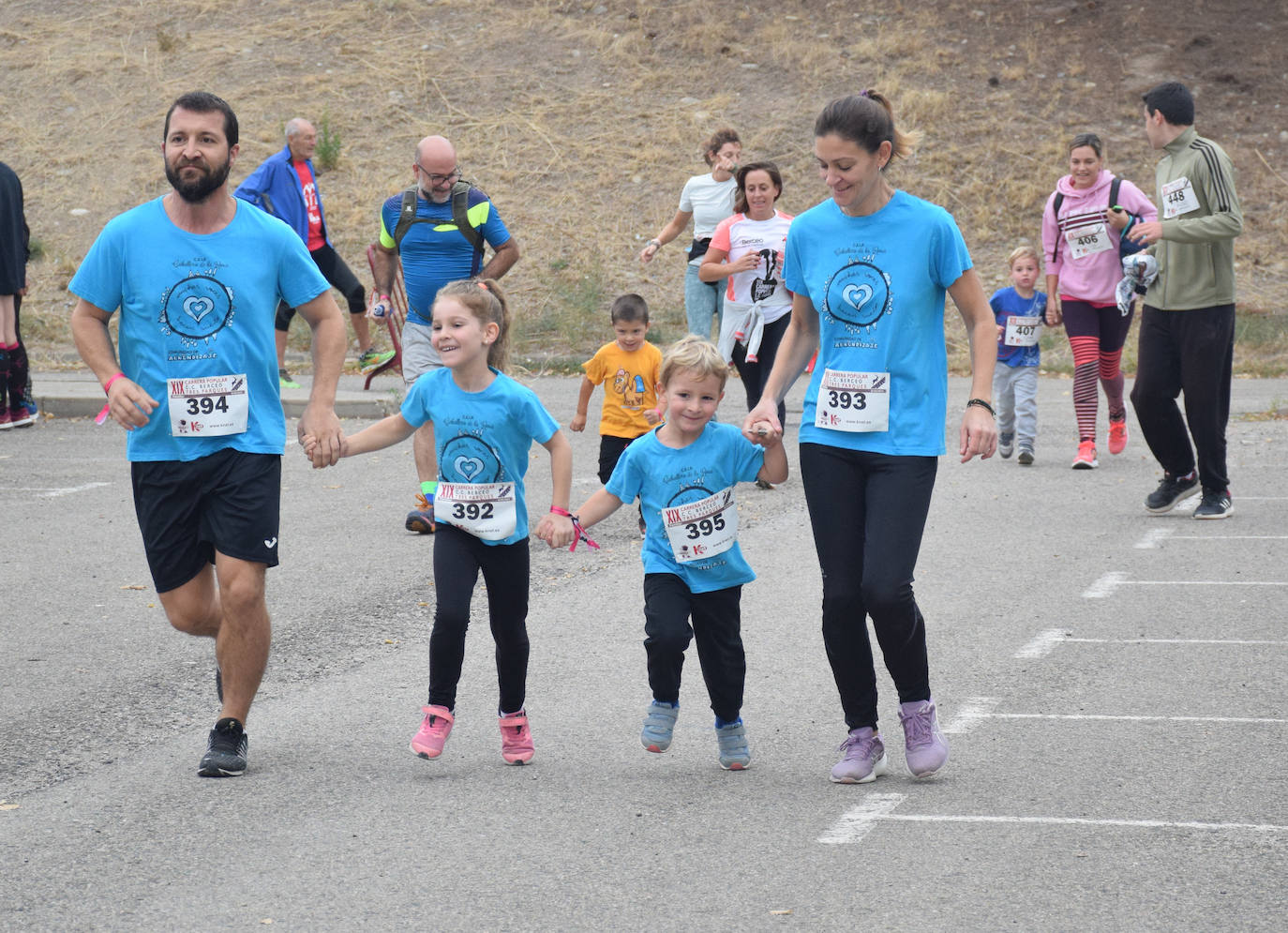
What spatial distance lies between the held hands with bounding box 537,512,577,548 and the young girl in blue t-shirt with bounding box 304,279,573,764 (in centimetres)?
10

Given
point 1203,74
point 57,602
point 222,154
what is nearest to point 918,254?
point 222,154

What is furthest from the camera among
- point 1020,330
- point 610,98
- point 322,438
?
point 610,98

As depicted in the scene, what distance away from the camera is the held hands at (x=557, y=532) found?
4941mm

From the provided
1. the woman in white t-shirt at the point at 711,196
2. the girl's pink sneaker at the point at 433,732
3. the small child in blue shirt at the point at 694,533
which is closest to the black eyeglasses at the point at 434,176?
the woman in white t-shirt at the point at 711,196

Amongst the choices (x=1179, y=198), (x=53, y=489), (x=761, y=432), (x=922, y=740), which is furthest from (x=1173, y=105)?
(x=53, y=489)

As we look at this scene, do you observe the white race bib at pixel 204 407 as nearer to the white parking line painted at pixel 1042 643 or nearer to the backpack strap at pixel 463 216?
the white parking line painted at pixel 1042 643

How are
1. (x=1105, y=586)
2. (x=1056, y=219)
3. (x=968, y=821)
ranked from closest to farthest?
(x=968, y=821) < (x=1105, y=586) < (x=1056, y=219)

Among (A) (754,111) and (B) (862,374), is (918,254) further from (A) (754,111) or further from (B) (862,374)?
(A) (754,111)

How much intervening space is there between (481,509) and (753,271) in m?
5.71

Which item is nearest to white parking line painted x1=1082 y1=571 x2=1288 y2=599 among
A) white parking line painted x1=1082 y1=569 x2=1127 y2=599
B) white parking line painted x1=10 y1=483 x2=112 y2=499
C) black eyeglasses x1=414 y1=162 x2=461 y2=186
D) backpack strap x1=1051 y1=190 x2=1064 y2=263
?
white parking line painted x1=1082 y1=569 x2=1127 y2=599

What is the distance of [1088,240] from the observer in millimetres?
A: 10875

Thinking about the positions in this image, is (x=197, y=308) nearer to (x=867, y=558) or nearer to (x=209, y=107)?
(x=209, y=107)

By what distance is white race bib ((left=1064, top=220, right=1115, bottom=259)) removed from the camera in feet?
35.5

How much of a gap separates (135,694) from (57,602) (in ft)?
5.74
